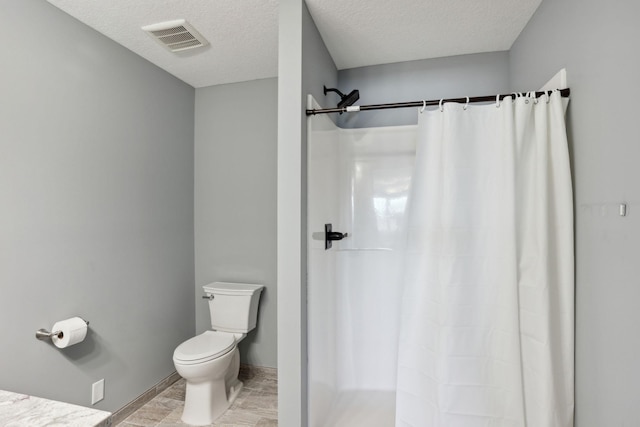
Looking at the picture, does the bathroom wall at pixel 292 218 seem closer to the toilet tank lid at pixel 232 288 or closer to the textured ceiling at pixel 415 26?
the textured ceiling at pixel 415 26

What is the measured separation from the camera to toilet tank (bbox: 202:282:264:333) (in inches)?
96.1

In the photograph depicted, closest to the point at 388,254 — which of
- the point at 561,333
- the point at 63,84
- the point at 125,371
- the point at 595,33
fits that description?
the point at 561,333

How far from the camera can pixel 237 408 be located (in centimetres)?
223

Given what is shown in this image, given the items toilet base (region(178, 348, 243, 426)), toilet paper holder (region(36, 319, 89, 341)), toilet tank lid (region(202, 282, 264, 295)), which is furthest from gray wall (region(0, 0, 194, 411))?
toilet base (region(178, 348, 243, 426))

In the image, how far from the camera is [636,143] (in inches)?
39.4

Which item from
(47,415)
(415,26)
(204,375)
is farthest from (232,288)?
(415,26)

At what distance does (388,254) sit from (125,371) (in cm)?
199

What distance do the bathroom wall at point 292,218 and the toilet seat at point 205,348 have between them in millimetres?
659

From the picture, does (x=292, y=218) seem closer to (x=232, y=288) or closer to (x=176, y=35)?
(x=232, y=288)

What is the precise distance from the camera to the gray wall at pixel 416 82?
2242mm

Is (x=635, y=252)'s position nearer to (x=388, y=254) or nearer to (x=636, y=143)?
(x=636, y=143)

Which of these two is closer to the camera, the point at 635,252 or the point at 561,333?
the point at 635,252

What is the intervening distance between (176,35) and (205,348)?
2060mm

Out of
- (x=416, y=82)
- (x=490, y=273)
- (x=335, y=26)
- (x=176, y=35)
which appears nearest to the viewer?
(x=490, y=273)
